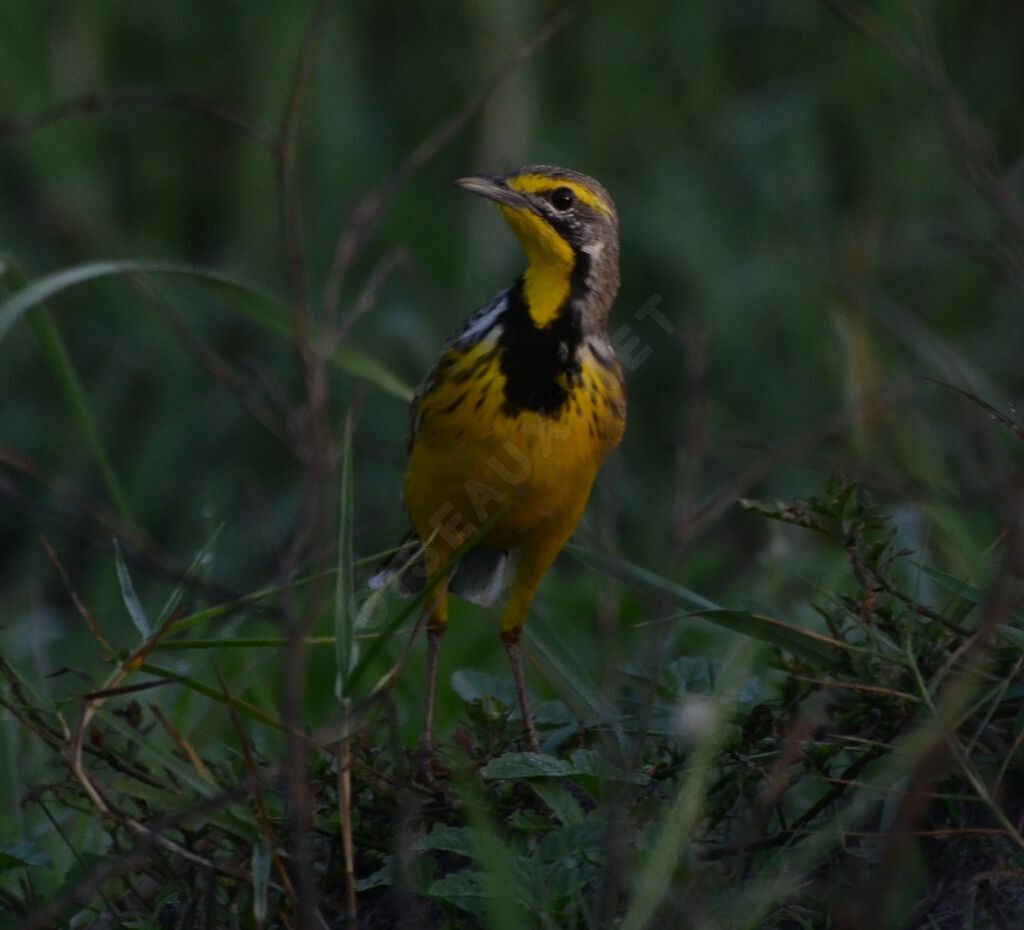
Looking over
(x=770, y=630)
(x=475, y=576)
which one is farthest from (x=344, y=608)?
(x=475, y=576)

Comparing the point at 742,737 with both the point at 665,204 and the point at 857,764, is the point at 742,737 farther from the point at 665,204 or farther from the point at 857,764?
the point at 665,204

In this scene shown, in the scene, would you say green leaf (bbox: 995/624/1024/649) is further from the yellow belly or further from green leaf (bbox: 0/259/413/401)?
green leaf (bbox: 0/259/413/401)

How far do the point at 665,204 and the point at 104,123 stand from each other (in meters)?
2.64

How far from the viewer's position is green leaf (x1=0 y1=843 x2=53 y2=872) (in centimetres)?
378

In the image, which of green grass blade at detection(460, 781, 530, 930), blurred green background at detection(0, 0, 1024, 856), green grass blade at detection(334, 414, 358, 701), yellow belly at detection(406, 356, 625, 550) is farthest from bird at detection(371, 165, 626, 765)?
blurred green background at detection(0, 0, 1024, 856)

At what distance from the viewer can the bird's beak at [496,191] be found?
202 inches

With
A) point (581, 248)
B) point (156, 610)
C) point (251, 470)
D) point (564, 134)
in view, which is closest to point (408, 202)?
point (564, 134)

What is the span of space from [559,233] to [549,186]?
0.46ft

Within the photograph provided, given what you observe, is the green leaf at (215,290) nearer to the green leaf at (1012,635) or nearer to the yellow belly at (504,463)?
the yellow belly at (504,463)

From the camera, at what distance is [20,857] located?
12.4ft

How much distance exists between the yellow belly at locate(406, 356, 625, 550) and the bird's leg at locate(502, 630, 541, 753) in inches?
8.9

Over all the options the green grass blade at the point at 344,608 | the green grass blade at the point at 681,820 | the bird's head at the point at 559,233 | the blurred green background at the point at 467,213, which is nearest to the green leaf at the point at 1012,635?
the green grass blade at the point at 681,820

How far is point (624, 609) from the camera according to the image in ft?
21.4

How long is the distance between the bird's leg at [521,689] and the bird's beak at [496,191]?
1098 millimetres
